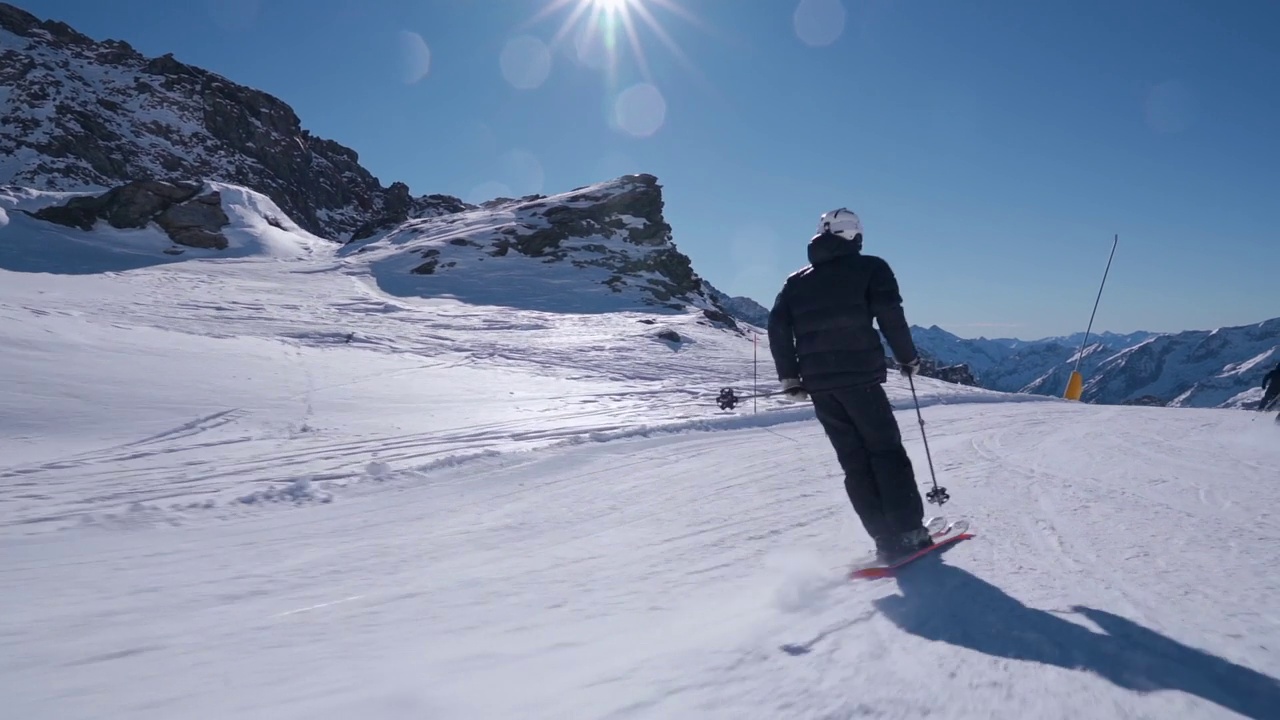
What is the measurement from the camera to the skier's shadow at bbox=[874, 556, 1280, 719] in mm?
1880

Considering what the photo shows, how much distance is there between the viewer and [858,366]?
3.48 metres

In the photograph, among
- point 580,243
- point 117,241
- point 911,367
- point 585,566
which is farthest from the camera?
point 580,243

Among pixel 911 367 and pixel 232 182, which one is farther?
pixel 232 182

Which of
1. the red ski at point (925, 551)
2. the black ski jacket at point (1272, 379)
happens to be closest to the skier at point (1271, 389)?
the black ski jacket at point (1272, 379)

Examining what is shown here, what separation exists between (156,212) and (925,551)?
184 ft

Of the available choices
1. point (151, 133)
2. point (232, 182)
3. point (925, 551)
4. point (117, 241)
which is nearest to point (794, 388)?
point (925, 551)

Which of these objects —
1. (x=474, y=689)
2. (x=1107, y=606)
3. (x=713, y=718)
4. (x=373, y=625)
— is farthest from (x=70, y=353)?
(x=1107, y=606)

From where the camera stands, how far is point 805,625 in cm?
249

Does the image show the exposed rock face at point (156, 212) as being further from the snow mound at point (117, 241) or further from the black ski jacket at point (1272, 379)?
the black ski jacket at point (1272, 379)

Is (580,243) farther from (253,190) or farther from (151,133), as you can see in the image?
(151,133)

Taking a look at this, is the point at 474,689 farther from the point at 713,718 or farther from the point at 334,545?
the point at 334,545

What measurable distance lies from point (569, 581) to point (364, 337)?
2065 cm

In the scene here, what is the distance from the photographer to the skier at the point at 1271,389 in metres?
9.27

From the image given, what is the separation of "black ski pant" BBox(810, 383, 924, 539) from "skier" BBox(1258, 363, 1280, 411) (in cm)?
931
